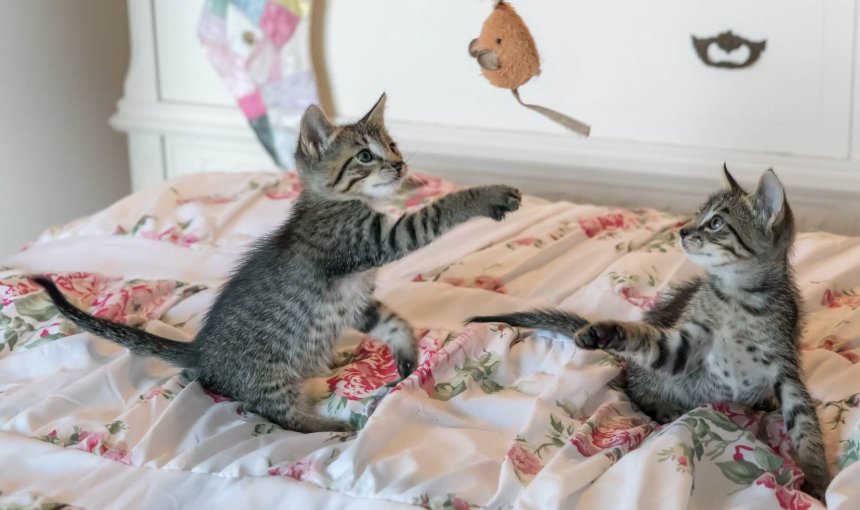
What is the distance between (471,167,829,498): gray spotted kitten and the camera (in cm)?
125

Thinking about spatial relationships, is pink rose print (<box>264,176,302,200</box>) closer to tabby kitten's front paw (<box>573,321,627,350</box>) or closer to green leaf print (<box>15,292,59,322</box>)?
green leaf print (<box>15,292,59,322</box>)

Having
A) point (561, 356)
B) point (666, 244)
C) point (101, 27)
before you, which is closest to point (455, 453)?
point (561, 356)

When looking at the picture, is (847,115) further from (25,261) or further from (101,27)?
(101,27)

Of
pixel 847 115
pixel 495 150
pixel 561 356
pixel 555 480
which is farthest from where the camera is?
pixel 495 150

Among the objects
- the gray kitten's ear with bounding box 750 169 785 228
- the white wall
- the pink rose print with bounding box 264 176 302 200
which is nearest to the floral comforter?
the pink rose print with bounding box 264 176 302 200

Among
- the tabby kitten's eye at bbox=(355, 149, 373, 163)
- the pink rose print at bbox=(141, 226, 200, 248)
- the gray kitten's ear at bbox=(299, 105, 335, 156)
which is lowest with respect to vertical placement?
the pink rose print at bbox=(141, 226, 200, 248)

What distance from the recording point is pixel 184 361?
1.46 meters

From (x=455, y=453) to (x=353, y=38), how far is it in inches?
58.3

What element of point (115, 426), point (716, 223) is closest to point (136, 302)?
point (115, 426)

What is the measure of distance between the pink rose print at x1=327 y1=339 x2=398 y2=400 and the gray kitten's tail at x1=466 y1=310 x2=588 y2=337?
0.61ft

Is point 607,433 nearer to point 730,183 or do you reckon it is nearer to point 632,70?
point 730,183

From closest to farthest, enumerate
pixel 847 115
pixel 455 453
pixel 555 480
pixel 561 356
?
pixel 555 480 → pixel 455 453 → pixel 561 356 → pixel 847 115

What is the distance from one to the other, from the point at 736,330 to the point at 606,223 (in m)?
0.70

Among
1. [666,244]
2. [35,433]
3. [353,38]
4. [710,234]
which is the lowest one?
[35,433]
